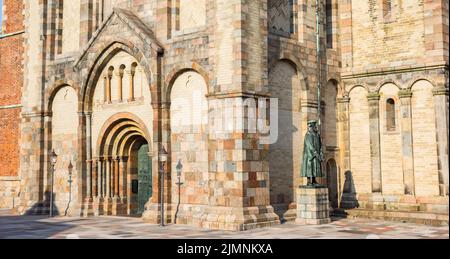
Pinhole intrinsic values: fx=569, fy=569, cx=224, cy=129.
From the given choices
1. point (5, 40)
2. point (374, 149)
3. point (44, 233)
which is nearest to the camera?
point (44, 233)

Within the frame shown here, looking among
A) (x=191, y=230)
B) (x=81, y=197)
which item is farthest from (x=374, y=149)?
(x=81, y=197)

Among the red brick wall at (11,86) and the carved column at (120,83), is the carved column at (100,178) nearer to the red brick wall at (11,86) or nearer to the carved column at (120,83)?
the carved column at (120,83)

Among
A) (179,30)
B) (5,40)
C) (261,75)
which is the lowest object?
(261,75)

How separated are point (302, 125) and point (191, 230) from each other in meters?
6.78

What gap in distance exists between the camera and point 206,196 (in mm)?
20562

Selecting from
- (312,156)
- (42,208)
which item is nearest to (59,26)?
(42,208)

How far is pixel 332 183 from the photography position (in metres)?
24.8

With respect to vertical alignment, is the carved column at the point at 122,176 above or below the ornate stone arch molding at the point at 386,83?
below

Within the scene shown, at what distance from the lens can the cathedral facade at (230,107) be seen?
20.1 metres

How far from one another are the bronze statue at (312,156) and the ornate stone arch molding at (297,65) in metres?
2.55

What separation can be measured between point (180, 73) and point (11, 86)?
15427mm

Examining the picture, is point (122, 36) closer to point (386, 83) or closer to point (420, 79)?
point (386, 83)

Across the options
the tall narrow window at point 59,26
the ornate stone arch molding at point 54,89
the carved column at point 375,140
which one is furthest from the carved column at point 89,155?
the carved column at point 375,140

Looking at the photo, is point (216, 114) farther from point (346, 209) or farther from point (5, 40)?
point (5, 40)
